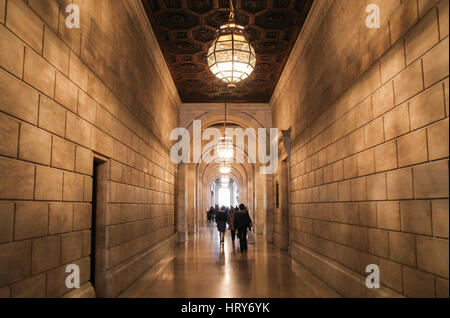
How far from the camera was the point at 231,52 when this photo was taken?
5562 mm

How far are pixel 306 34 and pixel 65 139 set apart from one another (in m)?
6.08

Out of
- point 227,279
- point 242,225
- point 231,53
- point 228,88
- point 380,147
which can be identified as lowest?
point 227,279

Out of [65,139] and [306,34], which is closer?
[65,139]

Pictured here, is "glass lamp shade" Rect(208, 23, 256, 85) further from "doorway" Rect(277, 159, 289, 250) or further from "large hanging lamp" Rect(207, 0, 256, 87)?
"doorway" Rect(277, 159, 289, 250)

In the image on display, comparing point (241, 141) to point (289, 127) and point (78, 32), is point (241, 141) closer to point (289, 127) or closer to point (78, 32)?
point (289, 127)

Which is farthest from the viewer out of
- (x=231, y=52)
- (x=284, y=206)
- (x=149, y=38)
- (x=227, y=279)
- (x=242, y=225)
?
(x=284, y=206)

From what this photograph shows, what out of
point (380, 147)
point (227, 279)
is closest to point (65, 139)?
point (380, 147)

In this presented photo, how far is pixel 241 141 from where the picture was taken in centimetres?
1889

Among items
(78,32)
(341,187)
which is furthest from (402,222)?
(78,32)

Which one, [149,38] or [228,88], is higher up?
[149,38]

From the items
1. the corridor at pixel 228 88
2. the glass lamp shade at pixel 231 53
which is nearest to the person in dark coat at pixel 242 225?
the corridor at pixel 228 88

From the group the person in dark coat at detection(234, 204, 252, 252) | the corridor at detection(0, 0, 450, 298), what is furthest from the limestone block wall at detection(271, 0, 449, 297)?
the person in dark coat at detection(234, 204, 252, 252)

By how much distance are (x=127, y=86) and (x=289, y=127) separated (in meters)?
5.42

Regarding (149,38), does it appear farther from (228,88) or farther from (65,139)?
(65,139)
